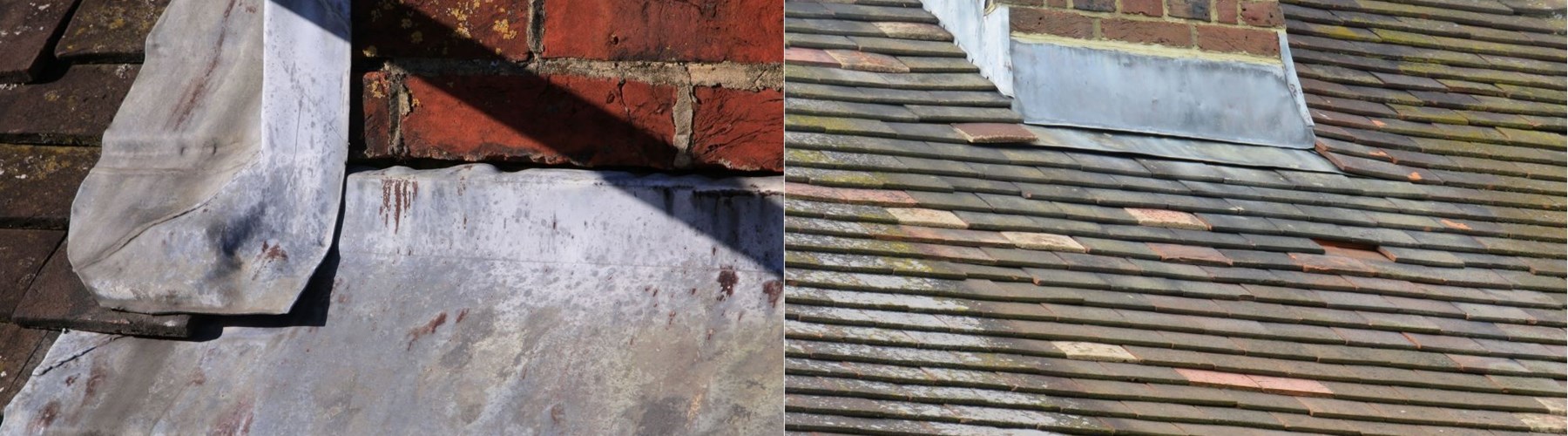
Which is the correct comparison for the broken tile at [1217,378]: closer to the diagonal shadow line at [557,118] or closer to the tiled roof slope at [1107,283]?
the tiled roof slope at [1107,283]

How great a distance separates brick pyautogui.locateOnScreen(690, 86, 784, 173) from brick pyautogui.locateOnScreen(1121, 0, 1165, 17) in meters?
1.02

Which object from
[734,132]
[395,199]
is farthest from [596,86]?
[395,199]

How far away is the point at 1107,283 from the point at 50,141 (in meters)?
1.79

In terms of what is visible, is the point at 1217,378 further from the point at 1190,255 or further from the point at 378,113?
the point at 378,113

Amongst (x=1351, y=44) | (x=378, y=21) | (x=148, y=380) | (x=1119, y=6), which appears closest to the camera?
(x=148, y=380)

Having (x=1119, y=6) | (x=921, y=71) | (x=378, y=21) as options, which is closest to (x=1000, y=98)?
(x=921, y=71)

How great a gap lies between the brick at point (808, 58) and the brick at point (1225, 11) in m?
0.96

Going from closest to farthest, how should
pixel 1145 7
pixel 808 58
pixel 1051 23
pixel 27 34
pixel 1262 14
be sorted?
pixel 808 58 → pixel 27 34 → pixel 1051 23 → pixel 1145 7 → pixel 1262 14

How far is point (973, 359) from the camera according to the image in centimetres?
168

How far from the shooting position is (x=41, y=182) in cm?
201

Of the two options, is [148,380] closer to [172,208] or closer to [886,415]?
[172,208]

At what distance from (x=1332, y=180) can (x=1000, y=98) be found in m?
0.68

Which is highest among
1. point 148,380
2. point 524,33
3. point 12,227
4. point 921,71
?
point 524,33

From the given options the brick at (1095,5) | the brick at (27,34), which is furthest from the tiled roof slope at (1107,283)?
the brick at (27,34)
